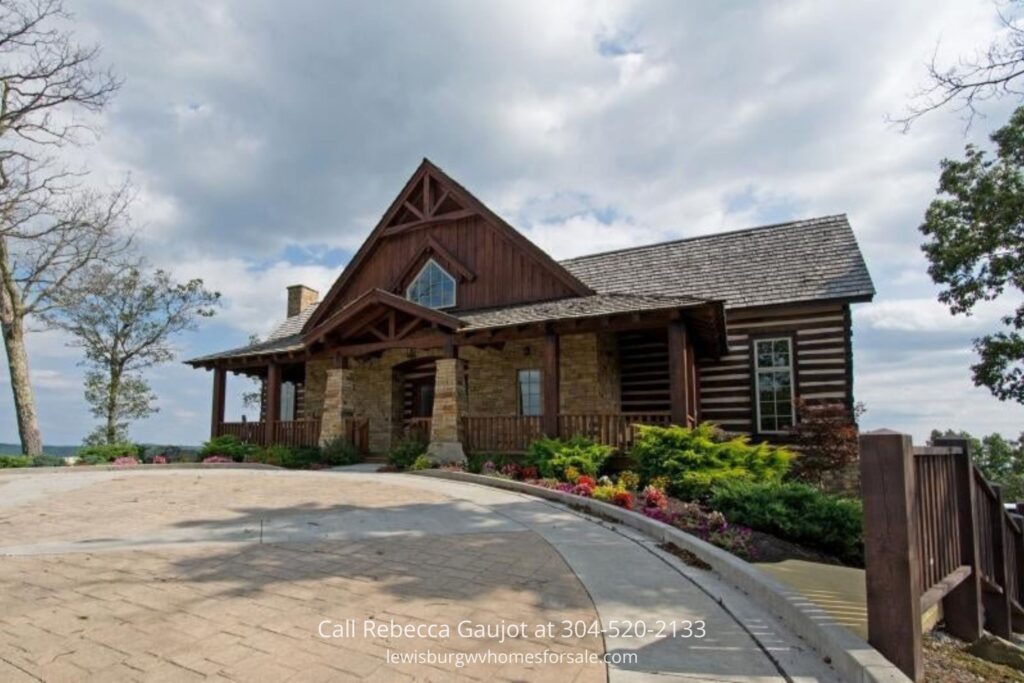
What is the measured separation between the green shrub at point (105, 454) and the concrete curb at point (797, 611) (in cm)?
1494

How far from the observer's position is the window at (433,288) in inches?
731

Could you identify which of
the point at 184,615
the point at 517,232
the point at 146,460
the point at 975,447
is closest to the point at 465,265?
the point at 517,232

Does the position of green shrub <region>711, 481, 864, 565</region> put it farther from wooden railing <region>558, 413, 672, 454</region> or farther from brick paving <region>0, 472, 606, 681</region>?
wooden railing <region>558, 413, 672, 454</region>

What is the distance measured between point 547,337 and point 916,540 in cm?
1002

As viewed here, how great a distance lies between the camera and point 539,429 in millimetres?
13727

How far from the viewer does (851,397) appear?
579 inches

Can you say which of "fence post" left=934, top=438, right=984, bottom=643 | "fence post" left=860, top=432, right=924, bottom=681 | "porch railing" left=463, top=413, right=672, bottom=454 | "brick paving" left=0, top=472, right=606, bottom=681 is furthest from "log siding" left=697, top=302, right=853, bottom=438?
"fence post" left=860, top=432, right=924, bottom=681

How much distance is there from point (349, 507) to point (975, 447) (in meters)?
32.7

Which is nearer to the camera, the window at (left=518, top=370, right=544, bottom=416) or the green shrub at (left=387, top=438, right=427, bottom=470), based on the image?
the green shrub at (left=387, top=438, right=427, bottom=470)

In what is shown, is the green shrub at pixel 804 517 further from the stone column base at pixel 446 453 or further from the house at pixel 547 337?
the stone column base at pixel 446 453

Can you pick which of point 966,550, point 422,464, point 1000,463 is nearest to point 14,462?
point 422,464

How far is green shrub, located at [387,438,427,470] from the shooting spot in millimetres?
14422

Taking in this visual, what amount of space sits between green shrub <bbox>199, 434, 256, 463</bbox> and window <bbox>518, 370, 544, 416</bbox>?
7.57 meters

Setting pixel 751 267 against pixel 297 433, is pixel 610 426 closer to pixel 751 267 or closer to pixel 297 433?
pixel 751 267
